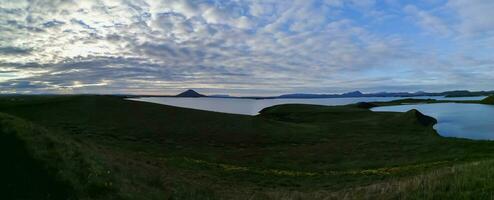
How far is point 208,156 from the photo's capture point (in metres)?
39.8

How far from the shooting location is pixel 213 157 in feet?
129

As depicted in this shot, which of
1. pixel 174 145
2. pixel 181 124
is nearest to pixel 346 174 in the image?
pixel 174 145

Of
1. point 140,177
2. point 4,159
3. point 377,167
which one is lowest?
point 377,167

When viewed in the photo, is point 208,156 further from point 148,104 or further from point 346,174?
point 148,104

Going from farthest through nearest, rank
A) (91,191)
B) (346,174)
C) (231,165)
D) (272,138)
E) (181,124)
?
(181,124) < (272,138) < (231,165) < (346,174) < (91,191)

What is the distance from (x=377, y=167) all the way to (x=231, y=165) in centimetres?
1510

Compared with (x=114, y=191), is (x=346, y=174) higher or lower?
lower

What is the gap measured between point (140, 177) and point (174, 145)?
27.3m

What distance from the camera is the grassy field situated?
13.6 meters

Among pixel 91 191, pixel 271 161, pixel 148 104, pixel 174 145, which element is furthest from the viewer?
pixel 148 104

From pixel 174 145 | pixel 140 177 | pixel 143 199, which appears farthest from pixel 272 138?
pixel 143 199

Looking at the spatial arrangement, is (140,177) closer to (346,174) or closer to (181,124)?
(346,174)

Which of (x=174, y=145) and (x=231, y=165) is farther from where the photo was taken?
(x=174, y=145)

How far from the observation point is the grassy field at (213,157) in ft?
44.5
